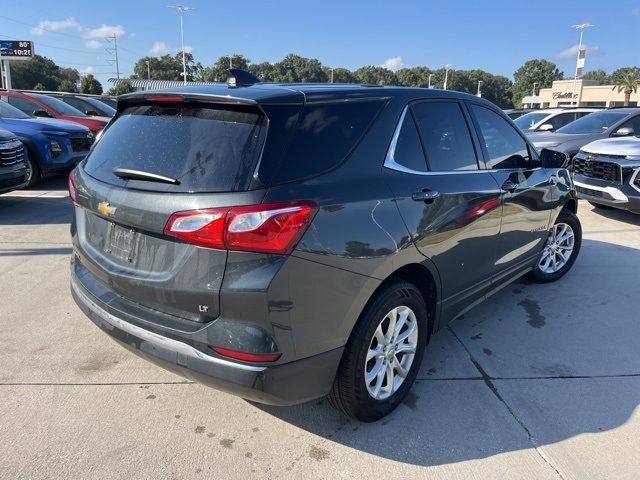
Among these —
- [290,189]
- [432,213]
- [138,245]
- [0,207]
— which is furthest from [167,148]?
[0,207]

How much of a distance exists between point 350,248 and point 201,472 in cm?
129

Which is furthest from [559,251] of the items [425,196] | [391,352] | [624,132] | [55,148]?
[55,148]

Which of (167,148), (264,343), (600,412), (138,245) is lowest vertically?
(600,412)

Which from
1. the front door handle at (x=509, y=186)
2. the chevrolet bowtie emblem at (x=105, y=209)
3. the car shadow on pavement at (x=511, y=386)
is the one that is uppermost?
the chevrolet bowtie emblem at (x=105, y=209)

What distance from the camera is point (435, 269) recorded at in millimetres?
2908

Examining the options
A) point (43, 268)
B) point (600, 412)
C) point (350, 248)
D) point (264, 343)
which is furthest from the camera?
point (43, 268)

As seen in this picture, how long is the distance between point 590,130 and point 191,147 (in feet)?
33.8

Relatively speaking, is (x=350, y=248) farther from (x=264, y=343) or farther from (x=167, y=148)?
(x=167, y=148)

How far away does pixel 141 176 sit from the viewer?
231cm

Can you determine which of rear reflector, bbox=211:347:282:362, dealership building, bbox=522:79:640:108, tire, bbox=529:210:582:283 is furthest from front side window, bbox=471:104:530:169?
dealership building, bbox=522:79:640:108

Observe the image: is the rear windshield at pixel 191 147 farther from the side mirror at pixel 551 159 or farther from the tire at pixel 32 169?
the tire at pixel 32 169

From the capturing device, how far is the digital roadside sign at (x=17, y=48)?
115ft

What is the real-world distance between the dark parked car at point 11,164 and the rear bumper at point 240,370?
17.5 ft

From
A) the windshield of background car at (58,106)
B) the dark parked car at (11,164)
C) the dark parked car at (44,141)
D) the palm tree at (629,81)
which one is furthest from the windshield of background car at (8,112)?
the palm tree at (629,81)
